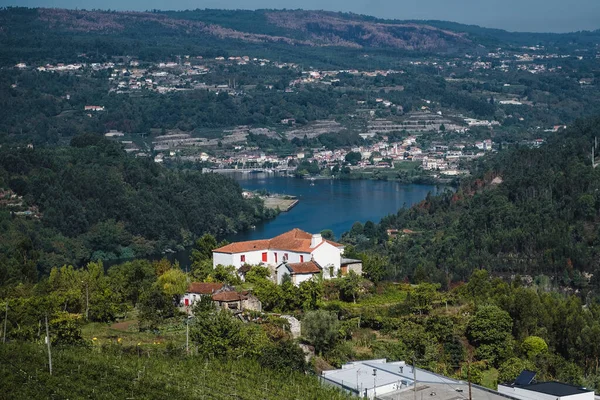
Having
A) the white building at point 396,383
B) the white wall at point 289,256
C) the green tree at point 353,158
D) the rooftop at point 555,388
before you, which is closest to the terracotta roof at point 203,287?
the white wall at point 289,256

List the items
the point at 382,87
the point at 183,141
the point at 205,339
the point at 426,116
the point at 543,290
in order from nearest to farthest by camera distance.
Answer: the point at 205,339 < the point at 543,290 < the point at 183,141 < the point at 426,116 < the point at 382,87

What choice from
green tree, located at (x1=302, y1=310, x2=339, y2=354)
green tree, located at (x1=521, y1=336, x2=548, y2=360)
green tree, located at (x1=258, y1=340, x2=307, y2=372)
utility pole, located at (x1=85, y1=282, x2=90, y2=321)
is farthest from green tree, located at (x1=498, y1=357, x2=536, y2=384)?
utility pole, located at (x1=85, y1=282, x2=90, y2=321)

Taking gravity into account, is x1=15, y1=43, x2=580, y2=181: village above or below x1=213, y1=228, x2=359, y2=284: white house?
below

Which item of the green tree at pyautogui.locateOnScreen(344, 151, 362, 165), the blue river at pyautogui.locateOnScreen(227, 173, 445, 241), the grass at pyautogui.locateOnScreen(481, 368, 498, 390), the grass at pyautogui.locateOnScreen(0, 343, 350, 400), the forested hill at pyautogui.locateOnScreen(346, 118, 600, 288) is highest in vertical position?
the grass at pyautogui.locateOnScreen(0, 343, 350, 400)

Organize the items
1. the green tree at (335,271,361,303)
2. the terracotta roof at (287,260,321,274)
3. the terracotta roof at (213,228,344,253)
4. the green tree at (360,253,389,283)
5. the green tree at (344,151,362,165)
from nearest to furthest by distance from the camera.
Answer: the green tree at (335,271,361,303)
the terracotta roof at (287,260,321,274)
the terracotta roof at (213,228,344,253)
the green tree at (360,253,389,283)
the green tree at (344,151,362,165)

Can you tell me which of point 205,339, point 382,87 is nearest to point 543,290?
point 205,339

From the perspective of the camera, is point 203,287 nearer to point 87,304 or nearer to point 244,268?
point 244,268

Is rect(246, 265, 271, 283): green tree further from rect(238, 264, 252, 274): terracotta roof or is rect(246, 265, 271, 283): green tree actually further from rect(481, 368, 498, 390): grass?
rect(481, 368, 498, 390): grass

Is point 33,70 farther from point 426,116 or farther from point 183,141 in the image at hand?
point 426,116
